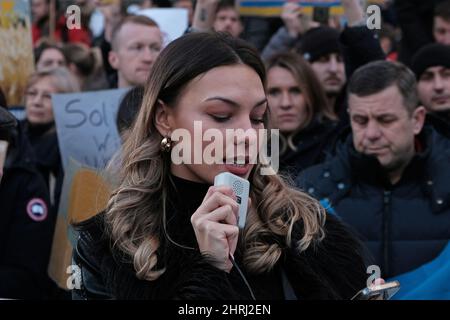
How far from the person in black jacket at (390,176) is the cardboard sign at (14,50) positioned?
2.30 meters

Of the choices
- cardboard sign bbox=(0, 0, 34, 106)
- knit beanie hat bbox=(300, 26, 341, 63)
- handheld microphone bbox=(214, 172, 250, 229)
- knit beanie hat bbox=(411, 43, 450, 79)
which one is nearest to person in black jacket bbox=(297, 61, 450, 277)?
knit beanie hat bbox=(411, 43, 450, 79)

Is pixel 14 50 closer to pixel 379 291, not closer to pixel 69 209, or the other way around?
pixel 69 209

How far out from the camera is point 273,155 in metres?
3.31

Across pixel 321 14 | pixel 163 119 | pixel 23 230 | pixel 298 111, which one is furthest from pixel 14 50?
pixel 163 119

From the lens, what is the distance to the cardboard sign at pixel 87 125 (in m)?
4.89

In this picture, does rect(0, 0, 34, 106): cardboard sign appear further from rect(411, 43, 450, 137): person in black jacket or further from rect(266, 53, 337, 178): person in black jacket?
rect(411, 43, 450, 137): person in black jacket

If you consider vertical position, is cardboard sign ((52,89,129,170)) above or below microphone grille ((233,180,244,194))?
above

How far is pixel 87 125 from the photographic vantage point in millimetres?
5012

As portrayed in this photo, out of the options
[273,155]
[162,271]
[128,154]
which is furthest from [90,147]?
[162,271]

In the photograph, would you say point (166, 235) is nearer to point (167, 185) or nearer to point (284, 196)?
point (167, 185)

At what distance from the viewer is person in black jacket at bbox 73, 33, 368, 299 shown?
2.29 metres

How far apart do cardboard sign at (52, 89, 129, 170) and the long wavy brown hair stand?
2217mm

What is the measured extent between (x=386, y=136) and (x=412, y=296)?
3.06 ft

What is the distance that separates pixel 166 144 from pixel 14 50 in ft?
11.3
